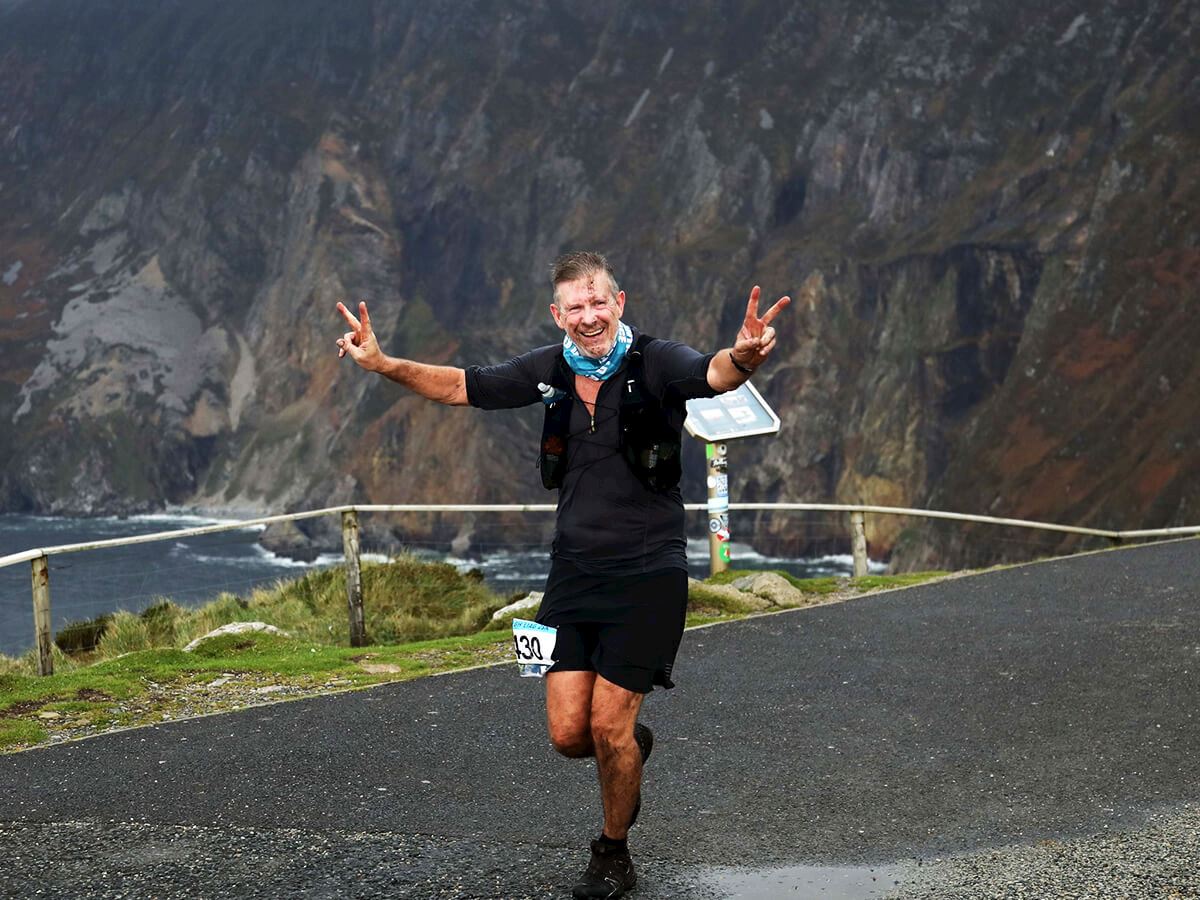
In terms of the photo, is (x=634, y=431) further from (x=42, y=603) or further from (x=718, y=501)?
(x=718, y=501)

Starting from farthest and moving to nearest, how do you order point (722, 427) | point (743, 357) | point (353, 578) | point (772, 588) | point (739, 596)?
point (772, 588) < point (739, 596) < point (722, 427) < point (353, 578) < point (743, 357)

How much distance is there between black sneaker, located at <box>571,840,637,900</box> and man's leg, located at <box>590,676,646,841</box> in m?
0.07

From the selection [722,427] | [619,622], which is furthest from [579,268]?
[722,427]

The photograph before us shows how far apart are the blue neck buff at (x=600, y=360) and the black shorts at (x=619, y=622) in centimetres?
68

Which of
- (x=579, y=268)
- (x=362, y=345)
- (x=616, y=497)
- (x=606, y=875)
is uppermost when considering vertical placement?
(x=579, y=268)

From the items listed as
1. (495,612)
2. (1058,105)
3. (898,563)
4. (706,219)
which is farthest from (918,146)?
(495,612)

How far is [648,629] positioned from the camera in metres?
5.38

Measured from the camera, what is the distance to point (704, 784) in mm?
7125

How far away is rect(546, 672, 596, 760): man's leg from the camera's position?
5379mm

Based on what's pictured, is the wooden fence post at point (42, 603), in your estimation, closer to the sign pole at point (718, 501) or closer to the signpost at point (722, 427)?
the signpost at point (722, 427)

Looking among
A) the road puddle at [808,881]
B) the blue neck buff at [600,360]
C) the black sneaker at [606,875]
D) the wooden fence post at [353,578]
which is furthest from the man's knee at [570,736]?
the wooden fence post at [353,578]

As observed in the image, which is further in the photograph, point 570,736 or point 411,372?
point 411,372

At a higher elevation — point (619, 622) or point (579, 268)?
point (579, 268)

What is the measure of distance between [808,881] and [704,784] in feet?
4.77
